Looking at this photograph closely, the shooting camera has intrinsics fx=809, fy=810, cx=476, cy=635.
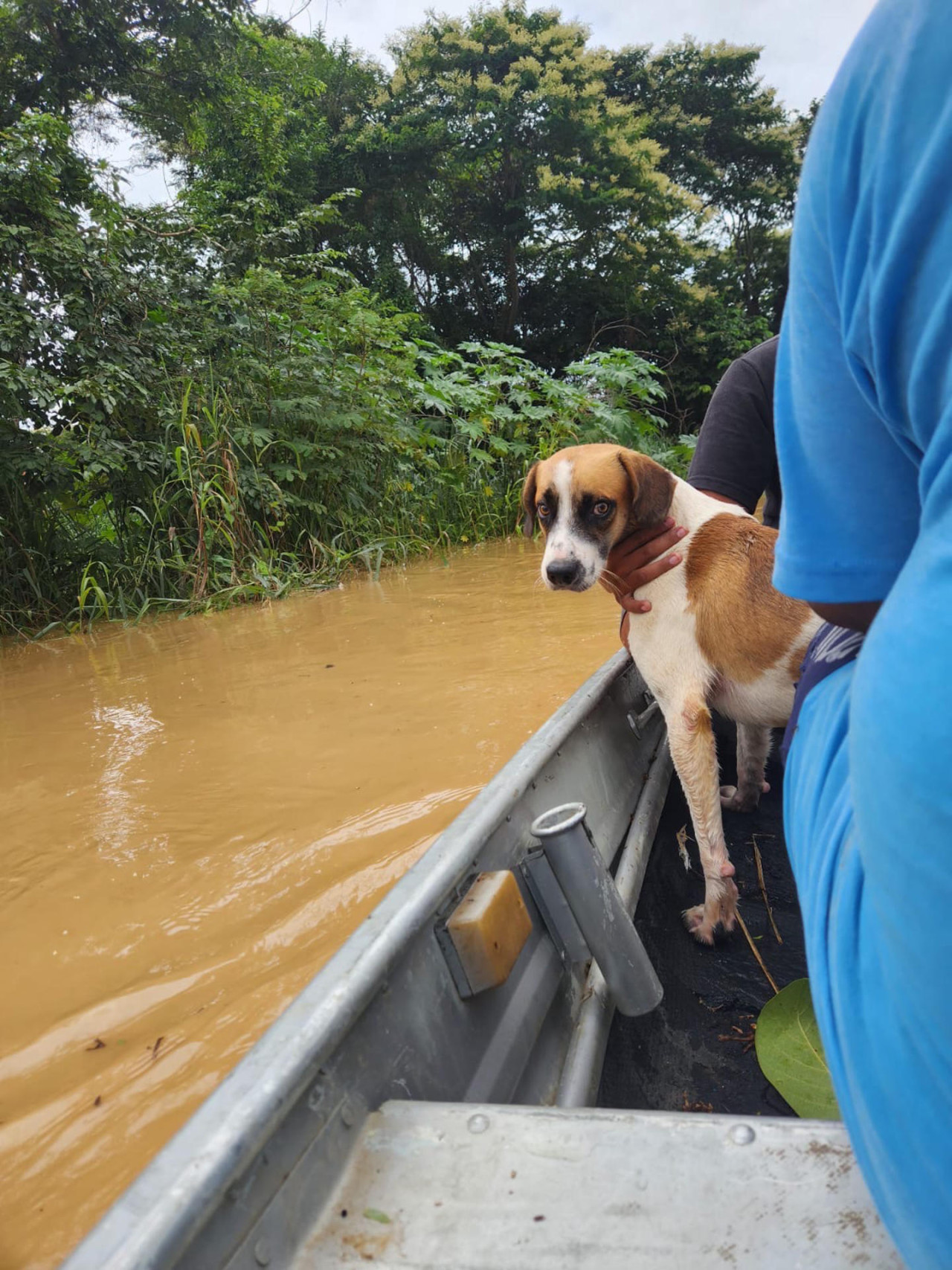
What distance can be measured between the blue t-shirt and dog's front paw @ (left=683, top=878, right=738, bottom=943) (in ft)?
4.33

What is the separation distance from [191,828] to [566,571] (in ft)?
4.78

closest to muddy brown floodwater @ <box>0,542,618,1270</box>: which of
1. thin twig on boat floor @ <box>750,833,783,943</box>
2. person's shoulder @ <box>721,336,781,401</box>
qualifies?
thin twig on boat floor @ <box>750,833,783,943</box>

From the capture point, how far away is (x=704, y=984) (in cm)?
170

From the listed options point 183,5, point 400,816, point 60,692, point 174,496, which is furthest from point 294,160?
point 400,816

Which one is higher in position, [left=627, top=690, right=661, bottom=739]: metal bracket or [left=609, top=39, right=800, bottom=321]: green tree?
[left=609, top=39, right=800, bottom=321]: green tree

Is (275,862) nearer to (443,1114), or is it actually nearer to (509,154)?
(443,1114)

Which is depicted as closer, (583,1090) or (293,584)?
(583,1090)

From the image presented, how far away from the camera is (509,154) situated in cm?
2089

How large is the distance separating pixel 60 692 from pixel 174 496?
2517 millimetres

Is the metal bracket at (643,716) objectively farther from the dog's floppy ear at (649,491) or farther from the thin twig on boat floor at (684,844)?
the dog's floppy ear at (649,491)

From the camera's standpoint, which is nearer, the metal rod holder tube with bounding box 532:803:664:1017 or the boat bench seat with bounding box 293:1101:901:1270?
the boat bench seat with bounding box 293:1101:901:1270

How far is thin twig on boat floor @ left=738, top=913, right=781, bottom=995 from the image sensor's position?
165 centimetres

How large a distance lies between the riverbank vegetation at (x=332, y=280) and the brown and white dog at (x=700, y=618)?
1.05 metres

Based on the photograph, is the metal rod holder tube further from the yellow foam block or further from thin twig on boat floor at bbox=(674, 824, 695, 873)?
thin twig on boat floor at bbox=(674, 824, 695, 873)
